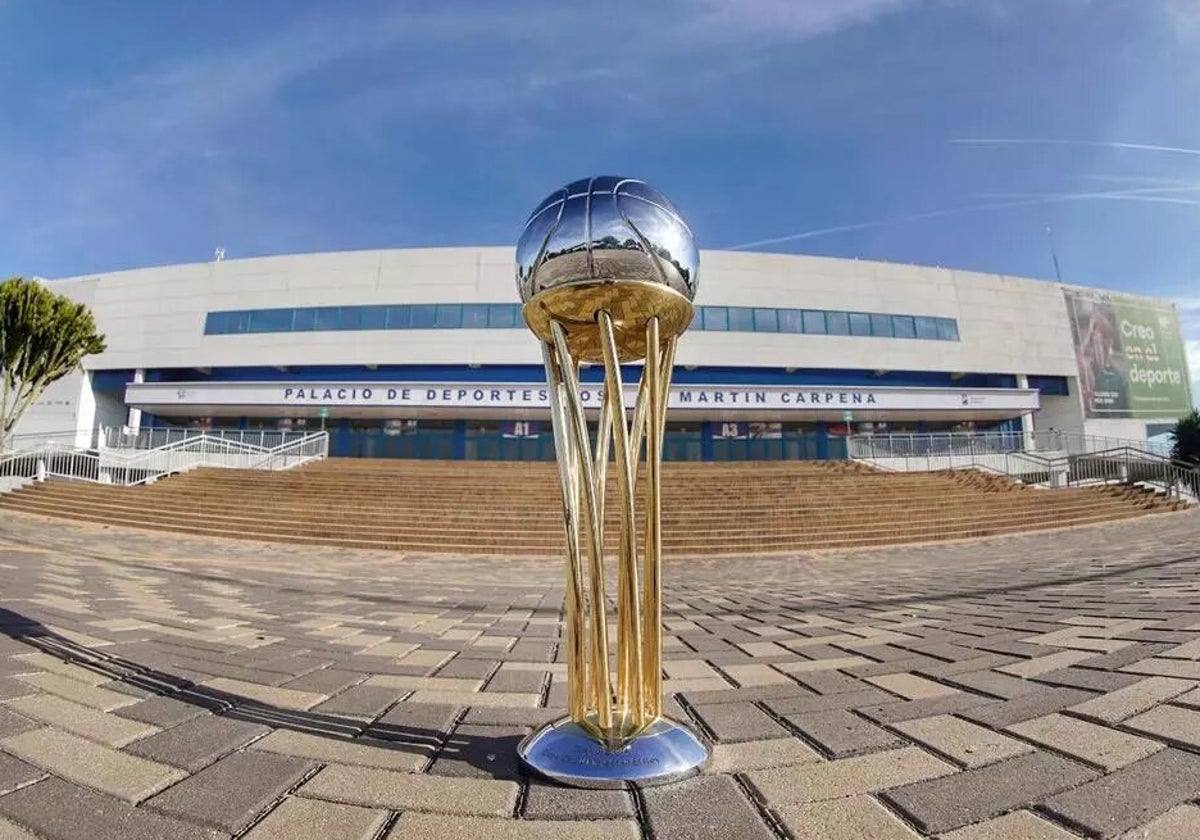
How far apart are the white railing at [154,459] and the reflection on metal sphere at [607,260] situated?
864 inches

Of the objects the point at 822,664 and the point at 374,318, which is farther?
the point at 374,318

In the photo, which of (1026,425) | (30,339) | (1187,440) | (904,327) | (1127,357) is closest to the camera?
(30,339)

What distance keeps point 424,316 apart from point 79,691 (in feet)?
91.5

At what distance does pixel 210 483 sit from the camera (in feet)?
59.8

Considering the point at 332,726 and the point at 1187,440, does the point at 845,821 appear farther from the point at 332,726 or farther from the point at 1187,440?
the point at 1187,440

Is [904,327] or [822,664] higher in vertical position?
[904,327]

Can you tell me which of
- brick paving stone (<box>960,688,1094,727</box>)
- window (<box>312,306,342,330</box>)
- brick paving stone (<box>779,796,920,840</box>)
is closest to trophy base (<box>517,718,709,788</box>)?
brick paving stone (<box>779,796,920,840</box>)

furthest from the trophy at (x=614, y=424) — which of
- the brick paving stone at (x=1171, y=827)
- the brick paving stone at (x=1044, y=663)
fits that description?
the brick paving stone at (x=1044, y=663)

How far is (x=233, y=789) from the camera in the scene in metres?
1.82

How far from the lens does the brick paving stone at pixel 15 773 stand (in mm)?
1799

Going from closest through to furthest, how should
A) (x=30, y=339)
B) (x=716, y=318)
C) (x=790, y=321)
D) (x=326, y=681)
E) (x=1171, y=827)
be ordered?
(x=1171, y=827) → (x=326, y=681) → (x=30, y=339) → (x=716, y=318) → (x=790, y=321)

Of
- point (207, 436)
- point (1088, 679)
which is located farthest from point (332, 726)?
point (207, 436)

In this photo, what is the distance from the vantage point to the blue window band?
28781 mm

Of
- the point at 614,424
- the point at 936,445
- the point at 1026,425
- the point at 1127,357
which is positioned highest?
the point at 1127,357
